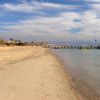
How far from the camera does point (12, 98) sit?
11.0 metres

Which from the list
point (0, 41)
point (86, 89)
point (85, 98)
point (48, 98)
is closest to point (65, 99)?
point (48, 98)

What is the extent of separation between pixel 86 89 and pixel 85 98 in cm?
281

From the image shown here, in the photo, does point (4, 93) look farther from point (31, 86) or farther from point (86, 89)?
point (86, 89)

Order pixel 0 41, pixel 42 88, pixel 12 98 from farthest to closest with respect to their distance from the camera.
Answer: pixel 0 41
pixel 42 88
pixel 12 98

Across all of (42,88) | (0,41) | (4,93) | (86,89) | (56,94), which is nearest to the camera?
(4,93)

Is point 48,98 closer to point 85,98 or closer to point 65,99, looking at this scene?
A: point 65,99

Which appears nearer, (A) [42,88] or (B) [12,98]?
(B) [12,98]

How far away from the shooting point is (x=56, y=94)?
1262 centimetres

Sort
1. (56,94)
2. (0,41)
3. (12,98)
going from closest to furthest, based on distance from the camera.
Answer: (12,98), (56,94), (0,41)

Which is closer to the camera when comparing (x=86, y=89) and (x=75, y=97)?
(x=75, y=97)

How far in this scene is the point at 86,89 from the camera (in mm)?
15891

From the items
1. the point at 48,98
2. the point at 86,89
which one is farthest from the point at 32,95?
the point at 86,89

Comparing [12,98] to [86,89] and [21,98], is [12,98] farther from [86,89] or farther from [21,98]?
[86,89]

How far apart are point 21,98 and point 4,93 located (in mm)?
984
